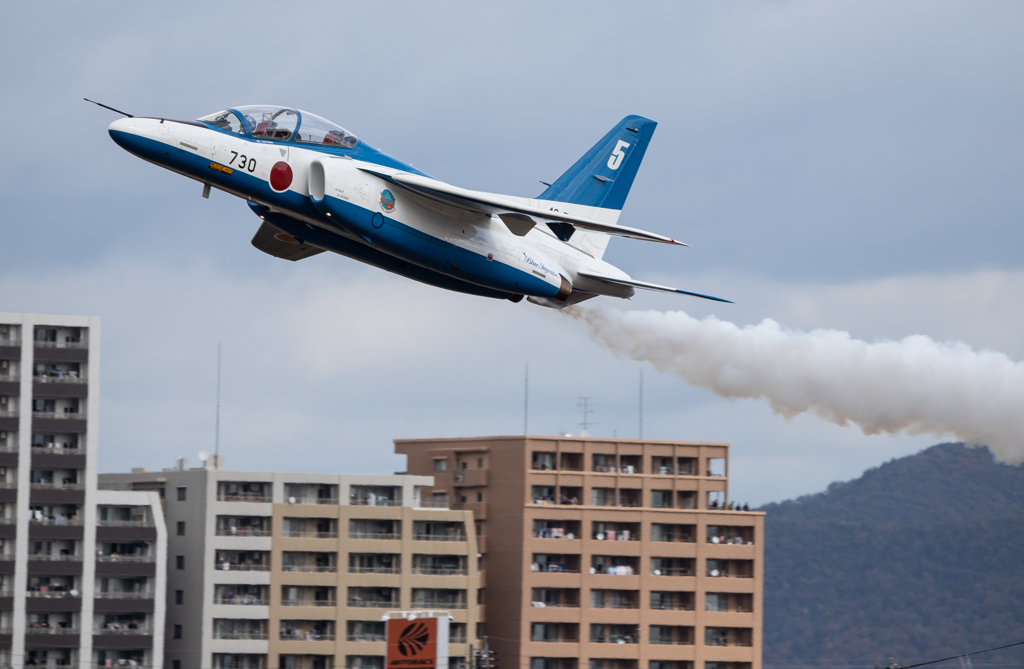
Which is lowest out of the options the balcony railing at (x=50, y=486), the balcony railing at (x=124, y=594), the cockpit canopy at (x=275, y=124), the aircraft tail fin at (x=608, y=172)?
the balcony railing at (x=124, y=594)

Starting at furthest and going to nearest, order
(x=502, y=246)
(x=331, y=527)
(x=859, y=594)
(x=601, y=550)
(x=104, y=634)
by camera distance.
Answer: (x=859, y=594) < (x=601, y=550) < (x=331, y=527) < (x=104, y=634) < (x=502, y=246)

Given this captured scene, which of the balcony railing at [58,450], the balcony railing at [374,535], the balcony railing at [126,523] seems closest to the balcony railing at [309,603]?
the balcony railing at [374,535]

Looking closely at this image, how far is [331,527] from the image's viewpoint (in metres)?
72.6

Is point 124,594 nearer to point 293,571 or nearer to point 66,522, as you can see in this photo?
point 66,522

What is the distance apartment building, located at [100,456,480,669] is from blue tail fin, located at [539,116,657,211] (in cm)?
3815

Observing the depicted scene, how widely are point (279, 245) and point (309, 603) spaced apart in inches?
1595

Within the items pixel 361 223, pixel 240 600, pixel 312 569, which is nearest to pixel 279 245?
pixel 361 223

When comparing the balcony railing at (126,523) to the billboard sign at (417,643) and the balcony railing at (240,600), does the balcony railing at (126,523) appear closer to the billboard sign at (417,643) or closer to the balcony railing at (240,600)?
the balcony railing at (240,600)

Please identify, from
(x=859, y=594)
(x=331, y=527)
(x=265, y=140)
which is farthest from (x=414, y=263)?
(x=859, y=594)

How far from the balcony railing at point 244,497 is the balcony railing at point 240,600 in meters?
4.96

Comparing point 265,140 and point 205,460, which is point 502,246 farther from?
point 205,460

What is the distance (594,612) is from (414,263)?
1900 inches

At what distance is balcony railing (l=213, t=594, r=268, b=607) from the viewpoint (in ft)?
230

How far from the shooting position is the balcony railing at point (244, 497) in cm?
7175
